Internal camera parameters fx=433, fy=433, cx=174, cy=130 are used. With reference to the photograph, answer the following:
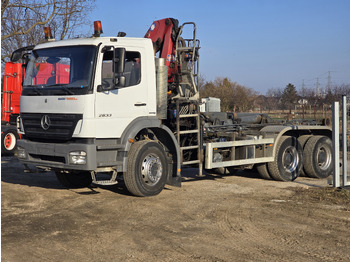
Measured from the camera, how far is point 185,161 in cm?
938

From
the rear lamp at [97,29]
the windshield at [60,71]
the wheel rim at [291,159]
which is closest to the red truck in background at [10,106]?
the windshield at [60,71]

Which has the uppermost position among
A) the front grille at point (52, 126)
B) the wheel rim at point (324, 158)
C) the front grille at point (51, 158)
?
the front grille at point (52, 126)

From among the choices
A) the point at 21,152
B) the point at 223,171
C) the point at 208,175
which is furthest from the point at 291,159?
the point at 21,152

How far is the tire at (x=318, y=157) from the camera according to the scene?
37.2 feet

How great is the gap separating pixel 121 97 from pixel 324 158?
256 inches

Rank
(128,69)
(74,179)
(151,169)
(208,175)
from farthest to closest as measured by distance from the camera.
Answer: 1. (208,175)
2. (74,179)
3. (151,169)
4. (128,69)

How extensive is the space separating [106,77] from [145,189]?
224 centimetres

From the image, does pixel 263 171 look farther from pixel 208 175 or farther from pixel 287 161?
pixel 208 175

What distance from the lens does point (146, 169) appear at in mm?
8273

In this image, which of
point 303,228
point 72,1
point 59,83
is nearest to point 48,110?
point 59,83

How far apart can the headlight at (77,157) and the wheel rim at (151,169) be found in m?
1.28

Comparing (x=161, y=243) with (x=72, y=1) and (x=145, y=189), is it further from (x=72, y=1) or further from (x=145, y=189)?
(x=72, y=1)

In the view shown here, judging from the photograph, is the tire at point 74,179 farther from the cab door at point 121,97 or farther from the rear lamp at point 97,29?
the rear lamp at point 97,29

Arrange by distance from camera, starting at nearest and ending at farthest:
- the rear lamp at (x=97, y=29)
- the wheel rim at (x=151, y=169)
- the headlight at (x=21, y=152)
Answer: the rear lamp at (x=97, y=29) → the headlight at (x=21, y=152) → the wheel rim at (x=151, y=169)
